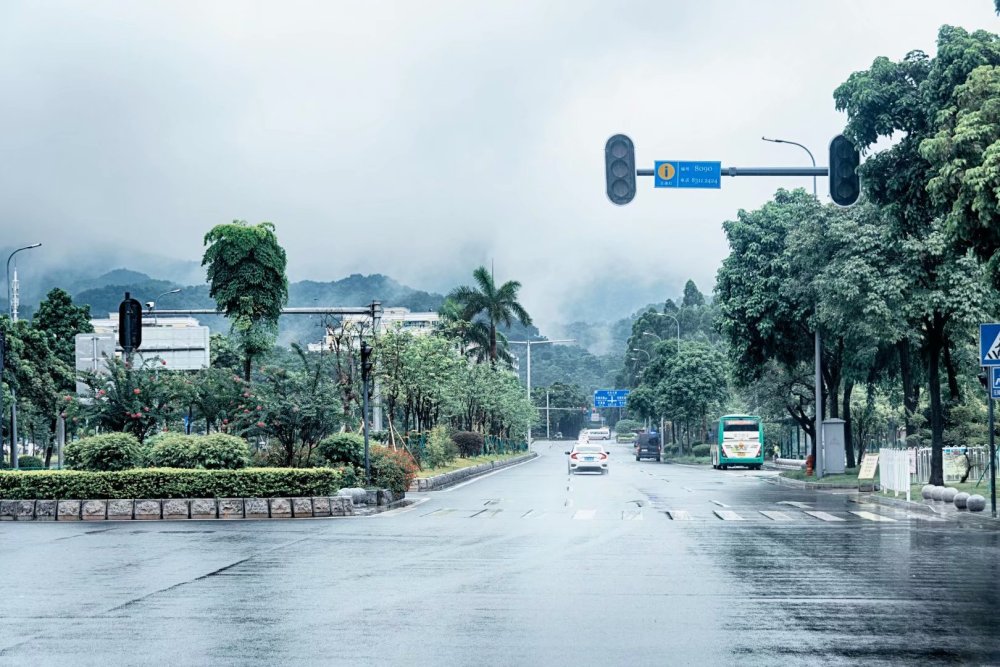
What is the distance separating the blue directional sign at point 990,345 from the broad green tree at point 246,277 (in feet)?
73.3

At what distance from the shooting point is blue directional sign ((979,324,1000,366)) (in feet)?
72.6

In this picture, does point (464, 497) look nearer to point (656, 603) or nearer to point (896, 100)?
point (896, 100)

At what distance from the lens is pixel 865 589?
12797mm

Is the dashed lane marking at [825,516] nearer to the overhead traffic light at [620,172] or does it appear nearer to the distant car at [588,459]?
the overhead traffic light at [620,172]

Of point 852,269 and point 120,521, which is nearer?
point 120,521

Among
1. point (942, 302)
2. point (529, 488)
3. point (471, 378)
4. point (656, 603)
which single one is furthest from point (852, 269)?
point (471, 378)

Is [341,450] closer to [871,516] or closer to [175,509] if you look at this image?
[175,509]

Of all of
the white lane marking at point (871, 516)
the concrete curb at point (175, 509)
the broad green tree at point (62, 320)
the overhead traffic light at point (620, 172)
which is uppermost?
the broad green tree at point (62, 320)

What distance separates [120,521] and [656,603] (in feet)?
52.1

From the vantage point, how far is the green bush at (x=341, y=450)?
96.8 feet

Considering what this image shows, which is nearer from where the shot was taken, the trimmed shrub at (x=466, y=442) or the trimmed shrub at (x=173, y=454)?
the trimmed shrub at (x=173, y=454)

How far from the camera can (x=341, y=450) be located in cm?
2952

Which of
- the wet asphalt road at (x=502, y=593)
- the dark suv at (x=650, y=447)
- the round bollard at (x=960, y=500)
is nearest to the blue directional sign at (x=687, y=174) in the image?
the wet asphalt road at (x=502, y=593)

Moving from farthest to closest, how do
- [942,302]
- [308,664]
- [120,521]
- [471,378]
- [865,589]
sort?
[471,378] → [942,302] → [120,521] → [865,589] → [308,664]
